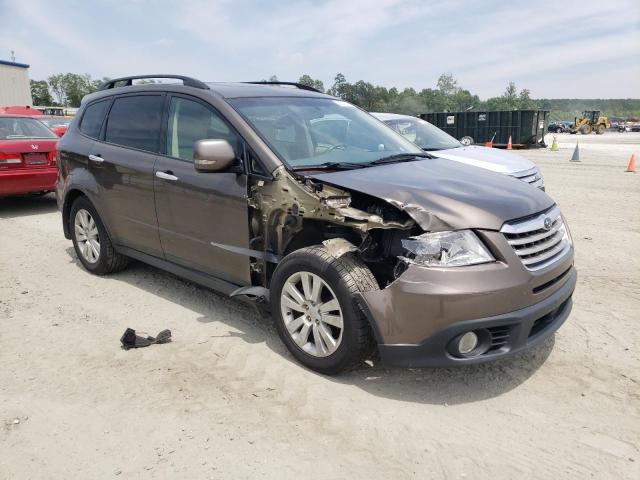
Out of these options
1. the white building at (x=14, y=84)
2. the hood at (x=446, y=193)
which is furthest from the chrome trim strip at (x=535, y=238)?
the white building at (x=14, y=84)

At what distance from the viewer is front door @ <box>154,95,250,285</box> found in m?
3.69

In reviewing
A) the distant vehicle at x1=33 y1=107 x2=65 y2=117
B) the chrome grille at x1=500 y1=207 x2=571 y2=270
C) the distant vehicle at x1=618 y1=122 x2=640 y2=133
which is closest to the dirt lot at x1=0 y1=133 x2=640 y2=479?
the chrome grille at x1=500 y1=207 x2=571 y2=270

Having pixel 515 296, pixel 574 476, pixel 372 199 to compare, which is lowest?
pixel 574 476

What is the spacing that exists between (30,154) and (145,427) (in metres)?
7.10

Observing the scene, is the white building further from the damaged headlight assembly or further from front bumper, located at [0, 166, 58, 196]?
the damaged headlight assembly

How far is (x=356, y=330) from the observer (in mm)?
3002

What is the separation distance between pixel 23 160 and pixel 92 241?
4.04 m

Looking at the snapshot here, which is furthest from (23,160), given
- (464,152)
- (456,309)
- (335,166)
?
(456,309)

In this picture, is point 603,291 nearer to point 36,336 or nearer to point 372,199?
point 372,199

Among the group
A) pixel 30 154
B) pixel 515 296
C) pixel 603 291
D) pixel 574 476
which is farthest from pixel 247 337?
pixel 30 154

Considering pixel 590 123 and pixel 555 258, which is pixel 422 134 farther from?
pixel 590 123

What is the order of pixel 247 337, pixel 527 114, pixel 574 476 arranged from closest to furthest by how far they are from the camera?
pixel 574 476, pixel 247 337, pixel 527 114

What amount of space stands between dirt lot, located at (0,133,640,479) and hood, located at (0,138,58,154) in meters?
4.59

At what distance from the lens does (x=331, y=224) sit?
328 centimetres
